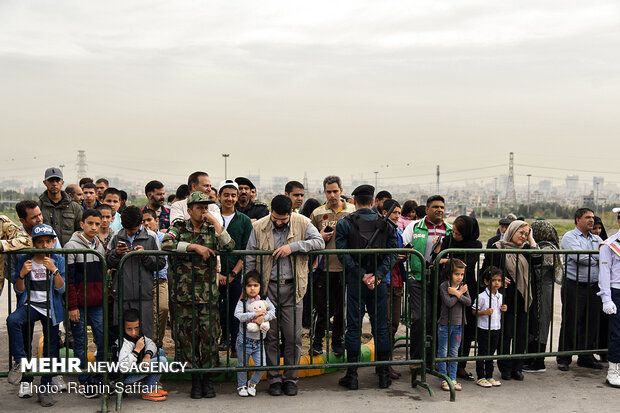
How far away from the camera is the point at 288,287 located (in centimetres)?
606

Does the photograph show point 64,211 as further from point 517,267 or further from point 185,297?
point 517,267

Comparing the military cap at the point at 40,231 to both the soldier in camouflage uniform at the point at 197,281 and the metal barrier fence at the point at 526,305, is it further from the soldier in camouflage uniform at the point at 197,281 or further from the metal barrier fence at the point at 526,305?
the metal barrier fence at the point at 526,305

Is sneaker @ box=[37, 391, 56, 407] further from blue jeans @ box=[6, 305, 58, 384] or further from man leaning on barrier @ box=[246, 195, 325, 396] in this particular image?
man leaning on barrier @ box=[246, 195, 325, 396]

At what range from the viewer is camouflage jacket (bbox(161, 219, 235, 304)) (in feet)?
19.0

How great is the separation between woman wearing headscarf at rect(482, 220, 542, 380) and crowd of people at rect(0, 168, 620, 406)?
0.6 inches

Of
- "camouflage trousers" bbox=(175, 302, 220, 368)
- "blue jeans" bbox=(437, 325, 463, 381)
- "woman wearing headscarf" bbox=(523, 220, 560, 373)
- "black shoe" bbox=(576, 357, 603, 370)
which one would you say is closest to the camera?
"camouflage trousers" bbox=(175, 302, 220, 368)

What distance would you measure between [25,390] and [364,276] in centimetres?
354

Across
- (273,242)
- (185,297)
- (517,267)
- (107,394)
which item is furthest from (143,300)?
(517,267)

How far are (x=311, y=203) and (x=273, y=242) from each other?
2.76m

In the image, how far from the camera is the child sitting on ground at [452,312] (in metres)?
6.25

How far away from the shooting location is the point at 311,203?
880 cm

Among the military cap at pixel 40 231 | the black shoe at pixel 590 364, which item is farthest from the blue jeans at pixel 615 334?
the military cap at pixel 40 231

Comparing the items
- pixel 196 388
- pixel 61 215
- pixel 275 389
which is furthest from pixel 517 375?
pixel 61 215

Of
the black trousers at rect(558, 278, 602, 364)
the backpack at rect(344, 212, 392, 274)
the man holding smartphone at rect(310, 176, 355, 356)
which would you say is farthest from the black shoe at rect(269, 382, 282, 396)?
the black trousers at rect(558, 278, 602, 364)
